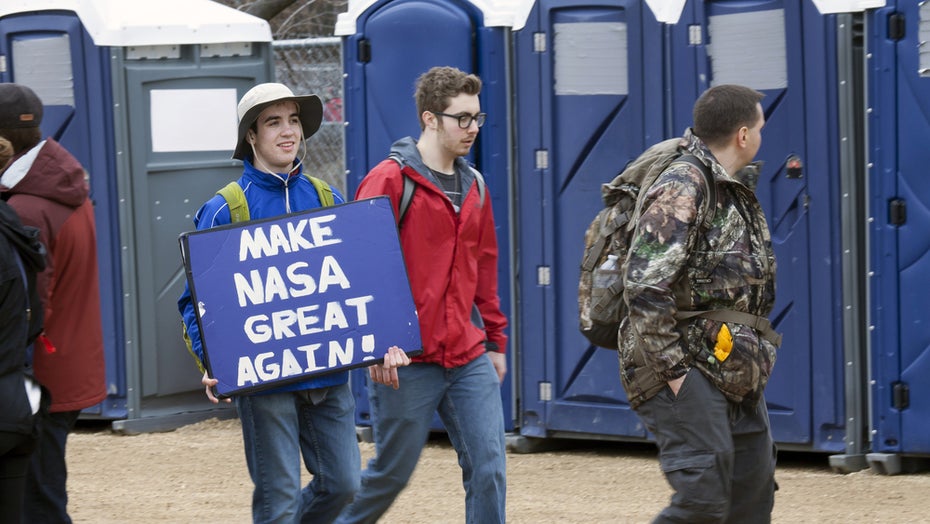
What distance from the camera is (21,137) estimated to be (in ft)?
16.8

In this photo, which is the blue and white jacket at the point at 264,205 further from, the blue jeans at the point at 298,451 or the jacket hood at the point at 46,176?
the jacket hood at the point at 46,176

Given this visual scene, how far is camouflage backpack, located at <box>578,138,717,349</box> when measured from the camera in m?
4.71

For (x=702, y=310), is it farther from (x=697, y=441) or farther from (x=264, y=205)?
(x=264, y=205)

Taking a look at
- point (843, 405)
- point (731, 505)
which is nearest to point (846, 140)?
point (843, 405)

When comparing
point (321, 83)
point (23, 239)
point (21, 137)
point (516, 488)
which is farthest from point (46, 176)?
point (321, 83)

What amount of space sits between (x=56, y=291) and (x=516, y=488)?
2.73m

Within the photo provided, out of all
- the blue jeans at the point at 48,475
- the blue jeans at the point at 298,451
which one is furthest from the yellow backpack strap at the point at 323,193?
the blue jeans at the point at 48,475

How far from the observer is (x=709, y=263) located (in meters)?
4.57

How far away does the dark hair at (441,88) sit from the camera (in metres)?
5.20

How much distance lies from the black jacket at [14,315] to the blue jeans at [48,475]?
0.70 meters

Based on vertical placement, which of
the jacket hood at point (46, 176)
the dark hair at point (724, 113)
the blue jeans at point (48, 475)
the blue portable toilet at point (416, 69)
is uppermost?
the blue portable toilet at point (416, 69)

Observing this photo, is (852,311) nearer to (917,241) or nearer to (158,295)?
(917,241)

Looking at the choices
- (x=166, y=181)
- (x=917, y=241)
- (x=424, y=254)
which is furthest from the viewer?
(x=166, y=181)

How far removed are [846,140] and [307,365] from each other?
3.26m
